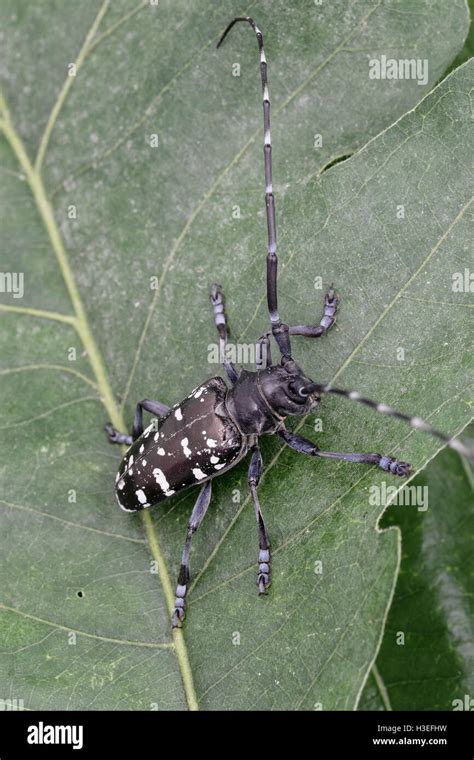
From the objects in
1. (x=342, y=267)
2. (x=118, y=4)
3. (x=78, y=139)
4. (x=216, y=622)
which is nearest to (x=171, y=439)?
(x=216, y=622)

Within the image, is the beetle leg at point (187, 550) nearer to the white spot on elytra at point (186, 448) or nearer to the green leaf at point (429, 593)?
the white spot on elytra at point (186, 448)

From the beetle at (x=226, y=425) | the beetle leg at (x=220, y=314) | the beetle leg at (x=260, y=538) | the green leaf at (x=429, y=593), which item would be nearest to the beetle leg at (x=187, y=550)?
the beetle at (x=226, y=425)

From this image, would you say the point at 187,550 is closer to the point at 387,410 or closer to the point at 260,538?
the point at 260,538

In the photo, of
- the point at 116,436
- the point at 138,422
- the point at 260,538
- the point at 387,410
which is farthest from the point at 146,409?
the point at 387,410

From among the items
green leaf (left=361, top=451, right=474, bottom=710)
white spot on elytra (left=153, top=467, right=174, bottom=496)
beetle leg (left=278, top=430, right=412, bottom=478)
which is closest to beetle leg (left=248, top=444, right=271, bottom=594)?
beetle leg (left=278, top=430, right=412, bottom=478)

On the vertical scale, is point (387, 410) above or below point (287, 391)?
below

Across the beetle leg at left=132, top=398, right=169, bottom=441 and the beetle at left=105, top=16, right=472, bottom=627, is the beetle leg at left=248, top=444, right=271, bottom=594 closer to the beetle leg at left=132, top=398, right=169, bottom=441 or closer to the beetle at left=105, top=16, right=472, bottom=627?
the beetle at left=105, top=16, right=472, bottom=627

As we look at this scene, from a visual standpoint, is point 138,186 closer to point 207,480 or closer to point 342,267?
point 342,267
